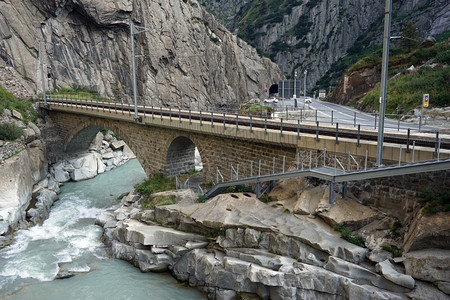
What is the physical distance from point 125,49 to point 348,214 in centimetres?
5587

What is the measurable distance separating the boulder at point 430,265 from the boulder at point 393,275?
1.02 feet

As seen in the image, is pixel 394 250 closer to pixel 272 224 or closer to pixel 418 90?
pixel 272 224

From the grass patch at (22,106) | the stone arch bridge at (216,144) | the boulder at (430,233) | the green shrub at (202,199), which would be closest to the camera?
the boulder at (430,233)

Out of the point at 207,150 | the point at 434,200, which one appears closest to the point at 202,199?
the point at 207,150

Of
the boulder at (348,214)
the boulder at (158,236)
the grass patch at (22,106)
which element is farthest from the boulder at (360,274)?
the grass patch at (22,106)

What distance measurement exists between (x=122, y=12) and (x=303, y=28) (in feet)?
207

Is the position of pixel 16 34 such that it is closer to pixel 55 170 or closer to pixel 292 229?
pixel 55 170

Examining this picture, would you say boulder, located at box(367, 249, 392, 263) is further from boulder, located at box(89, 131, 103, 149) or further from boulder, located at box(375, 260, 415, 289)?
boulder, located at box(89, 131, 103, 149)

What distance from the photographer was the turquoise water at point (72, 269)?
15719 millimetres

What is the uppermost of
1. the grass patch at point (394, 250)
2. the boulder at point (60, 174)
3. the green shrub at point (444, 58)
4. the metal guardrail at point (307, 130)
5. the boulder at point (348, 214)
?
the green shrub at point (444, 58)

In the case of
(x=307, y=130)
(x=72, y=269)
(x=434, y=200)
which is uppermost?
(x=307, y=130)

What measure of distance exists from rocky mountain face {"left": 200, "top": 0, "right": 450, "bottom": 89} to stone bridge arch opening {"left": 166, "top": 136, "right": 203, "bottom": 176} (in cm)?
7639

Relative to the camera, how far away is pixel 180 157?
27203 mm

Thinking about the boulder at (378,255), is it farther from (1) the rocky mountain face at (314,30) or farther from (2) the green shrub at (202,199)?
(1) the rocky mountain face at (314,30)
